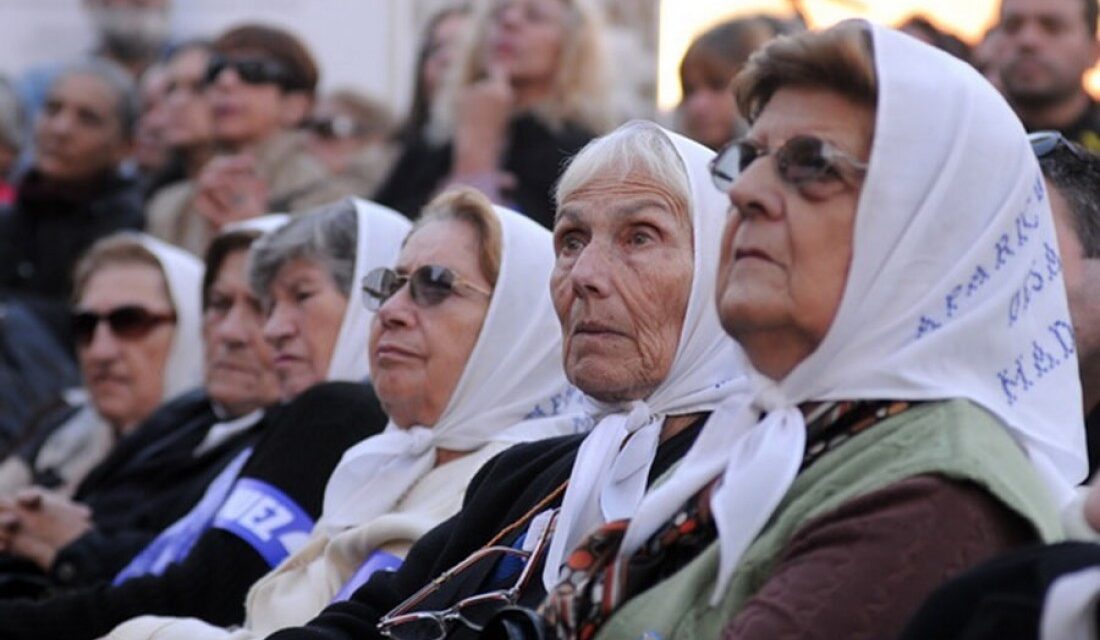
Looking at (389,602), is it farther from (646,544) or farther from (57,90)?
(57,90)

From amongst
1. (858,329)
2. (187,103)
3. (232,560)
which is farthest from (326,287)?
(187,103)

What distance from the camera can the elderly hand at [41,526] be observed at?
6.96 m

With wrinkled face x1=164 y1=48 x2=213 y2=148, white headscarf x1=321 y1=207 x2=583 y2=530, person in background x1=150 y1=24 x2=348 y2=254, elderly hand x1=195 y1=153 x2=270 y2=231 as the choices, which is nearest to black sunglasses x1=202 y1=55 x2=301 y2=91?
person in background x1=150 y1=24 x2=348 y2=254

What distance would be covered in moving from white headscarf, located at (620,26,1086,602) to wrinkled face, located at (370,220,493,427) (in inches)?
79.8

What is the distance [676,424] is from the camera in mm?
4410

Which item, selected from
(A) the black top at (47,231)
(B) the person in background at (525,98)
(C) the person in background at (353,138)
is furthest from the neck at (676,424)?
(A) the black top at (47,231)

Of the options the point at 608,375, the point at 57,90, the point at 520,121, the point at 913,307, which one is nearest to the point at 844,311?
the point at 913,307

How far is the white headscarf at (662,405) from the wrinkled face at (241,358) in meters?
2.78

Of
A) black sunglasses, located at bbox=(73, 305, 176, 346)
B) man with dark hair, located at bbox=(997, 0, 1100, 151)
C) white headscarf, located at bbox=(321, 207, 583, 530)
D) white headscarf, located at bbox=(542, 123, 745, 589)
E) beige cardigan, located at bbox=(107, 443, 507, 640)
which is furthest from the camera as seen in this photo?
black sunglasses, located at bbox=(73, 305, 176, 346)

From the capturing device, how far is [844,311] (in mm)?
3418

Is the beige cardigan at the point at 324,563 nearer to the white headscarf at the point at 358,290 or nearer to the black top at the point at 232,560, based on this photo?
the black top at the point at 232,560

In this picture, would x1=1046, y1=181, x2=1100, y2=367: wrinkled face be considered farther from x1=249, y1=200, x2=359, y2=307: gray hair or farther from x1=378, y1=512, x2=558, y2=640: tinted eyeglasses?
x1=249, y1=200, x2=359, y2=307: gray hair

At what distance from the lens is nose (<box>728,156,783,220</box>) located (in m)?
3.47

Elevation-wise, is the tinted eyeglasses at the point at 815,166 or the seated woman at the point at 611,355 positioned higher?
the tinted eyeglasses at the point at 815,166
